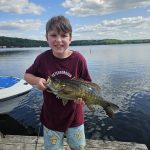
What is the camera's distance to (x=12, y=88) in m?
12.6

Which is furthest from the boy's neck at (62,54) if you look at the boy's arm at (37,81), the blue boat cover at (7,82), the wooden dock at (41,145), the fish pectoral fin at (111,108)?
the blue boat cover at (7,82)

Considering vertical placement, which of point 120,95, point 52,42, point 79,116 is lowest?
point 120,95

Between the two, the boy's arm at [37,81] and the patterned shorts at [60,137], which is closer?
the boy's arm at [37,81]

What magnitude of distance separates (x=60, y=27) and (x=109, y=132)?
30.6ft

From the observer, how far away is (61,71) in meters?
3.94

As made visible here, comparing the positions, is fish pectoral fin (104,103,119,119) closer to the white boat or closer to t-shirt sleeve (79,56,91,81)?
t-shirt sleeve (79,56,91,81)

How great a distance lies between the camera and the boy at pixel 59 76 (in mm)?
3836

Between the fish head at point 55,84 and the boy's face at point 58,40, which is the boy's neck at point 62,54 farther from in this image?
the fish head at point 55,84

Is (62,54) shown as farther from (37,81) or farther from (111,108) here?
(111,108)

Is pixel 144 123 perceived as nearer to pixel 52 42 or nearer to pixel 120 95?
pixel 120 95

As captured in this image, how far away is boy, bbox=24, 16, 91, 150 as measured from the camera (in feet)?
12.6

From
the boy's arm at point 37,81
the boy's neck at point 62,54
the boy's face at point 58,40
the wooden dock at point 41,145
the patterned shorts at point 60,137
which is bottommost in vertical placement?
the wooden dock at point 41,145

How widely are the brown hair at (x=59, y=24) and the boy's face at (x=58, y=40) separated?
0.19 ft

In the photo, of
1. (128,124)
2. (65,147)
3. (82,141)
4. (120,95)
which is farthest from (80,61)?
(120,95)
